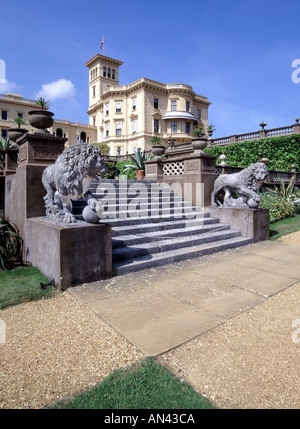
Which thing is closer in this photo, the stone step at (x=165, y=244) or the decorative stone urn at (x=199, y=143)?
the stone step at (x=165, y=244)

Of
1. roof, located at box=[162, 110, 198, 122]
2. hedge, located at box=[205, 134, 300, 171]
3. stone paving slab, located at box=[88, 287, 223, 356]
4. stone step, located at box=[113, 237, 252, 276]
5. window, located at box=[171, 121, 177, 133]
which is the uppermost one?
roof, located at box=[162, 110, 198, 122]

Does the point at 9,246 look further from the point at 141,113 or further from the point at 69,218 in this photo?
the point at 141,113

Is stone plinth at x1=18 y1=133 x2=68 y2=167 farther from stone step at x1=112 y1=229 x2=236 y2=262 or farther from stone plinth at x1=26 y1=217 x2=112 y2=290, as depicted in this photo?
stone step at x1=112 y1=229 x2=236 y2=262

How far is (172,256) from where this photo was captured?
5.15 metres

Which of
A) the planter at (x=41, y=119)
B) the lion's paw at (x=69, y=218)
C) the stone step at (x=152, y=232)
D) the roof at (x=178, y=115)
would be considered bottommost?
the stone step at (x=152, y=232)

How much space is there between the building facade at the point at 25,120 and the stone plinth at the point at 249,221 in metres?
41.3

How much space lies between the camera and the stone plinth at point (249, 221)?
22.6 ft

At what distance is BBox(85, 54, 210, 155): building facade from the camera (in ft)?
135

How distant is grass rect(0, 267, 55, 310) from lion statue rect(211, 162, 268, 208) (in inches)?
213

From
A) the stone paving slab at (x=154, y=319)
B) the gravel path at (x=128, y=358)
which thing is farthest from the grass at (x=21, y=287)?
the stone paving slab at (x=154, y=319)

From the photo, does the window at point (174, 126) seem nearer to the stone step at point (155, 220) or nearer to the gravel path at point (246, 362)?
the stone step at point (155, 220)

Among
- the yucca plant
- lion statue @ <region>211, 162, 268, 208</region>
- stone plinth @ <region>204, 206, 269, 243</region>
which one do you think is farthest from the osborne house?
the yucca plant

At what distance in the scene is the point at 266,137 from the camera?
20.4 metres
